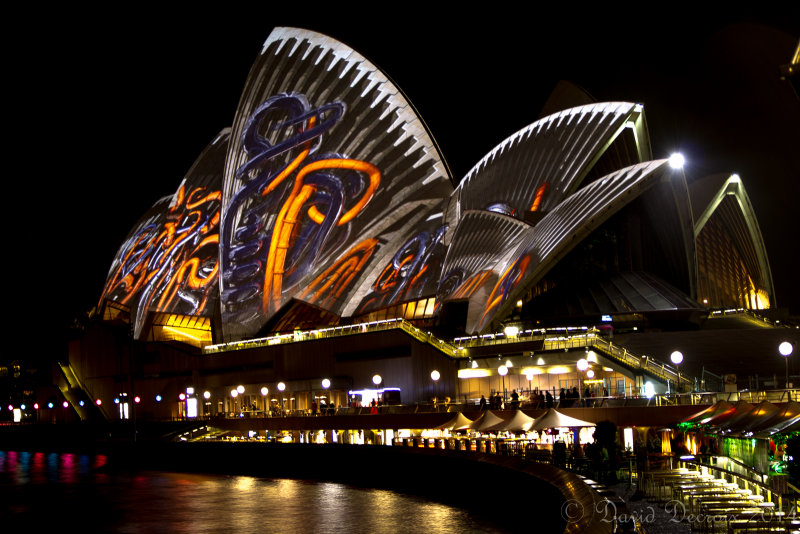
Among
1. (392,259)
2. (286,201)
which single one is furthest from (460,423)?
(286,201)

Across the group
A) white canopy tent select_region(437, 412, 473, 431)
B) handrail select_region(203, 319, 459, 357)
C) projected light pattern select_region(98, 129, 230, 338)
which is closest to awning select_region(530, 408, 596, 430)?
white canopy tent select_region(437, 412, 473, 431)

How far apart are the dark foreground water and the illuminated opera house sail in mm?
12955

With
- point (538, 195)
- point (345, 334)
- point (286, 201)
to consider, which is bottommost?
point (345, 334)

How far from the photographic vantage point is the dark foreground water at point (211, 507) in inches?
824

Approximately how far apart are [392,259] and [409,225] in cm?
200

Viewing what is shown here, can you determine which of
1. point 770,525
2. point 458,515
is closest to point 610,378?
point 458,515

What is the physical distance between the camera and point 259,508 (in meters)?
23.9

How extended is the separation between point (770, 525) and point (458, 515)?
10581 mm

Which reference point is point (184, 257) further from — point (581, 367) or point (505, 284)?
point (581, 367)

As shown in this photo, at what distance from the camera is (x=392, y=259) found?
47.6m

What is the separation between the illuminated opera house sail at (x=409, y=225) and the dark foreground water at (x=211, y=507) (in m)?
13.0

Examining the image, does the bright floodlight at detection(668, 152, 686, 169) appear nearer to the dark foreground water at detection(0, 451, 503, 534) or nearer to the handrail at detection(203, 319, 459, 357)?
the handrail at detection(203, 319, 459, 357)

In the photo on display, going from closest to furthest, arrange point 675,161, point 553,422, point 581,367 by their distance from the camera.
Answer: point 553,422 < point 581,367 < point 675,161

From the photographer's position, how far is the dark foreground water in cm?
2092
